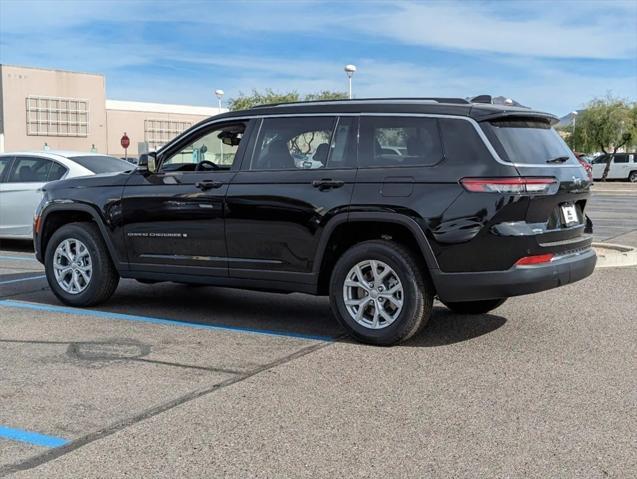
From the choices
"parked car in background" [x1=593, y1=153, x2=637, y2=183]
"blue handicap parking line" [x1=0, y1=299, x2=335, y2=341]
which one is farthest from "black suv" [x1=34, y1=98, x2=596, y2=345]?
"parked car in background" [x1=593, y1=153, x2=637, y2=183]

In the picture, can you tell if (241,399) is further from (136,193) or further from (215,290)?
(215,290)

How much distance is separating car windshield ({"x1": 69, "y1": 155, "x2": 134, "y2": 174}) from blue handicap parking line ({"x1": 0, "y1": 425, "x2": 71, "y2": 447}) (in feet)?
26.5

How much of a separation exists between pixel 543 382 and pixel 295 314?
2915mm

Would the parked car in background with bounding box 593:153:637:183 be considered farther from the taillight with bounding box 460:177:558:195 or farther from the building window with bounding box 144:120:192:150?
the building window with bounding box 144:120:192:150

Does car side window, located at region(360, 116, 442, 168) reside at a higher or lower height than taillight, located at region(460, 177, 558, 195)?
higher

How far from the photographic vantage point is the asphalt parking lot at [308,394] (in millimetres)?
3850

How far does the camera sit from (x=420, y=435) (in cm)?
418

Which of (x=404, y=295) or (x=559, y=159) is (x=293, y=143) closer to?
(x=404, y=295)

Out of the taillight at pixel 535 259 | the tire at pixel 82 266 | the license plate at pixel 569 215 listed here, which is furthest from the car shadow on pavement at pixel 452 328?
the tire at pixel 82 266

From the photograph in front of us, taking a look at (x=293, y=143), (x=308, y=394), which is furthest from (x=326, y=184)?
(x=308, y=394)

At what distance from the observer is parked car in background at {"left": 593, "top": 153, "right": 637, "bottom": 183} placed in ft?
156

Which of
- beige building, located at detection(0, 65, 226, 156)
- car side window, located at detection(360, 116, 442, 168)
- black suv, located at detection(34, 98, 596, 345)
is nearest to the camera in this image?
black suv, located at detection(34, 98, 596, 345)

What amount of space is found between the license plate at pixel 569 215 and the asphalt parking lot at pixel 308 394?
960 mm

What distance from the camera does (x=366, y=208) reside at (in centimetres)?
602
